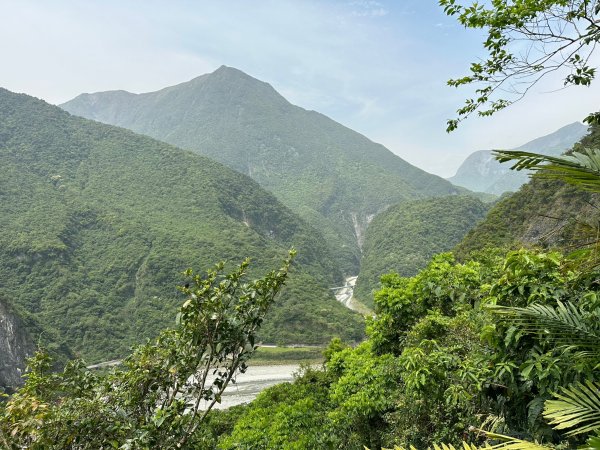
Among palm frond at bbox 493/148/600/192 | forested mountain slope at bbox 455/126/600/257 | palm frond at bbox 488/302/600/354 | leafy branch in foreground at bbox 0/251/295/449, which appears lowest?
leafy branch in foreground at bbox 0/251/295/449

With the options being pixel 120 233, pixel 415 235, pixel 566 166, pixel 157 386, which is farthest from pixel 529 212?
pixel 120 233

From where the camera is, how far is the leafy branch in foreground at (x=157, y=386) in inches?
126

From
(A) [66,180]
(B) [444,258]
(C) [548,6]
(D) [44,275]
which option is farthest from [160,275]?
(C) [548,6]

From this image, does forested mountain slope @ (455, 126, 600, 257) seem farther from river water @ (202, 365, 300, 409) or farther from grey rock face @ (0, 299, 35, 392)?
grey rock face @ (0, 299, 35, 392)

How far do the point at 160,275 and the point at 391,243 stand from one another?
57052mm

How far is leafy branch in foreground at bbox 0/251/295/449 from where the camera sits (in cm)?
319

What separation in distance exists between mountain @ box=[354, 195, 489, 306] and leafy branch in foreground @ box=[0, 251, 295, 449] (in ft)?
242

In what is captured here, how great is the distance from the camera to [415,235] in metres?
91.6

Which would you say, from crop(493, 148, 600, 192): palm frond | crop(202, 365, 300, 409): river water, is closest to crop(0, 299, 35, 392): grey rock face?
crop(202, 365, 300, 409): river water

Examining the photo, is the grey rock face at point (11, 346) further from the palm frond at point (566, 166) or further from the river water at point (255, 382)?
the palm frond at point (566, 166)

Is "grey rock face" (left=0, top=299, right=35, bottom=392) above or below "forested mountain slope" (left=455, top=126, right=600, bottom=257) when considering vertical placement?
below

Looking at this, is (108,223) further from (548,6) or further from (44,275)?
(548,6)

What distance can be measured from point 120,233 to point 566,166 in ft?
269

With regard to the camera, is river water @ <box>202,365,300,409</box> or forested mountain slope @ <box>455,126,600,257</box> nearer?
forested mountain slope @ <box>455,126,600,257</box>
